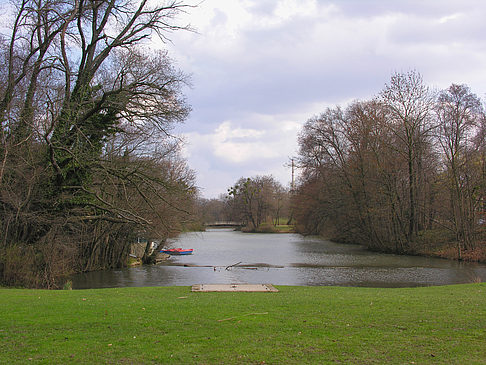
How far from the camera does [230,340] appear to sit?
570 centimetres

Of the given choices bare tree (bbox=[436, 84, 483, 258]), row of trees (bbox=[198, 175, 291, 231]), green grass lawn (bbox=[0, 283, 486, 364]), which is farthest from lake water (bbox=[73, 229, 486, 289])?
row of trees (bbox=[198, 175, 291, 231])

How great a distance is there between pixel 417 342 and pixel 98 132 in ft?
49.3

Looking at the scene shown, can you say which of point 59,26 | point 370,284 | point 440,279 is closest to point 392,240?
point 440,279

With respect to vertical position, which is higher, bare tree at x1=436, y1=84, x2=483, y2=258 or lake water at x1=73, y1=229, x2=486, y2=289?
bare tree at x1=436, y1=84, x2=483, y2=258

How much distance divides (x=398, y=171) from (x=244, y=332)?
32435mm

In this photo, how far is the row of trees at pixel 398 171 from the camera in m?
30.5

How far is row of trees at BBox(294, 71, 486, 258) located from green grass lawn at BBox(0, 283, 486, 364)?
25132 millimetres

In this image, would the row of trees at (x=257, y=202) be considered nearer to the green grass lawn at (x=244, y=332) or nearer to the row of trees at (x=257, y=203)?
the row of trees at (x=257, y=203)

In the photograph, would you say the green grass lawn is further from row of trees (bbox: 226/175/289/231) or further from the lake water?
row of trees (bbox: 226/175/289/231)

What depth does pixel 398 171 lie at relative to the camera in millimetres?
35500

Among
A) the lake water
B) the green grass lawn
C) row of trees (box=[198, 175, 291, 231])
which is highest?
row of trees (box=[198, 175, 291, 231])

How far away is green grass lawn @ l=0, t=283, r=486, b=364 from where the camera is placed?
506 cm

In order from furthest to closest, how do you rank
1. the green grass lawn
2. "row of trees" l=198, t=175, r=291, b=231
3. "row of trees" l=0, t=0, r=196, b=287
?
1. "row of trees" l=198, t=175, r=291, b=231
2. "row of trees" l=0, t=0, r=196, b=287
3. the green grass lawn

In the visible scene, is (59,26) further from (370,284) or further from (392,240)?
(392,240)
